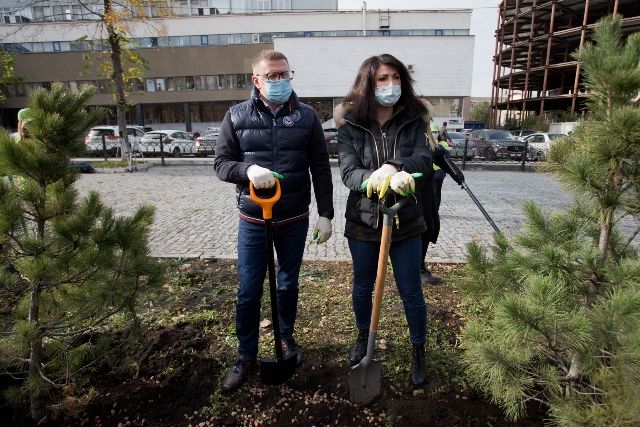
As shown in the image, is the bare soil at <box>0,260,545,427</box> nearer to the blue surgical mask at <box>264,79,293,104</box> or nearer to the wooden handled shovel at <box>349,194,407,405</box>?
the wooden handled shovel at <box>349,194,407,405</box>

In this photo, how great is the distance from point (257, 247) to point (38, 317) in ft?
3.82

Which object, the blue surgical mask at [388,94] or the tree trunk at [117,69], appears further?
the tree trunk at [117,69]

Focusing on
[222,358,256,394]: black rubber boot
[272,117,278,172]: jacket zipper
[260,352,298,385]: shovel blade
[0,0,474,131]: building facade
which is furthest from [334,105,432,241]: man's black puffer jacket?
[0,0,474,131]: building facade

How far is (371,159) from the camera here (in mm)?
2297

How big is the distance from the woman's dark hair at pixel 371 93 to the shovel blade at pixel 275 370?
1.48 meters

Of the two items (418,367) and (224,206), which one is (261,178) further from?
(224,206)

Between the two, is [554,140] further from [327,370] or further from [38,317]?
[38,317]

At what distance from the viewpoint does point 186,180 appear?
470 inches

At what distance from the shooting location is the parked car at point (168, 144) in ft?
61.6

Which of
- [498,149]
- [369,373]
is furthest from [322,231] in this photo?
[498,149]

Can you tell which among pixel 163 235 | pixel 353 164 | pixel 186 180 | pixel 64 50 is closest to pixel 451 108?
pixel 186 180

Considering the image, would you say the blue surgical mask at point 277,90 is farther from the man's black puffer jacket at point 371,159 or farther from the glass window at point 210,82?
the glass window at point 210,82

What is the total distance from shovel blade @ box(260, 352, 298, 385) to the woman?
0.71m

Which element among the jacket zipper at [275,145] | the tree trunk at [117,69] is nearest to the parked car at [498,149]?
the tree trunk at [117,69]
